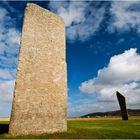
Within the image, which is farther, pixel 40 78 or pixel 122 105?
pixel 122 105

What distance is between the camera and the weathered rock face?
1312 cm

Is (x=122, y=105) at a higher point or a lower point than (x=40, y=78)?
higher

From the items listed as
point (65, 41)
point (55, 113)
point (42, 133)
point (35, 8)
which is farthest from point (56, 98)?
point (35, 8)

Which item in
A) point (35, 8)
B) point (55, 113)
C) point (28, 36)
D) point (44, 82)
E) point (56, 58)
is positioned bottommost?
point (55, 113)

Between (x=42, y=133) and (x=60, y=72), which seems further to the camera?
(x=60, y=72)

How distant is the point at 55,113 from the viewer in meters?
14.2

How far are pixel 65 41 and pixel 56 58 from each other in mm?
1603

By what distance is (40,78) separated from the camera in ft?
46.1

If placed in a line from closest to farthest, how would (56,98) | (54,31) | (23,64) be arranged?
1. (23,64)
2. (56,98)
3. (54,31)

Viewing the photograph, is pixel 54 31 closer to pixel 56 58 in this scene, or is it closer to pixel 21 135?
pixel 56 58

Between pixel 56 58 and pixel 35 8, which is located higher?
pixel 35 8

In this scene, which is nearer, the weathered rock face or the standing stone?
the weathered rock face

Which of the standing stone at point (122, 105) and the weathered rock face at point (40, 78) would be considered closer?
the weathered rock face at point (40, 78)

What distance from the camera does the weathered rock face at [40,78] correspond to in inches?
516
